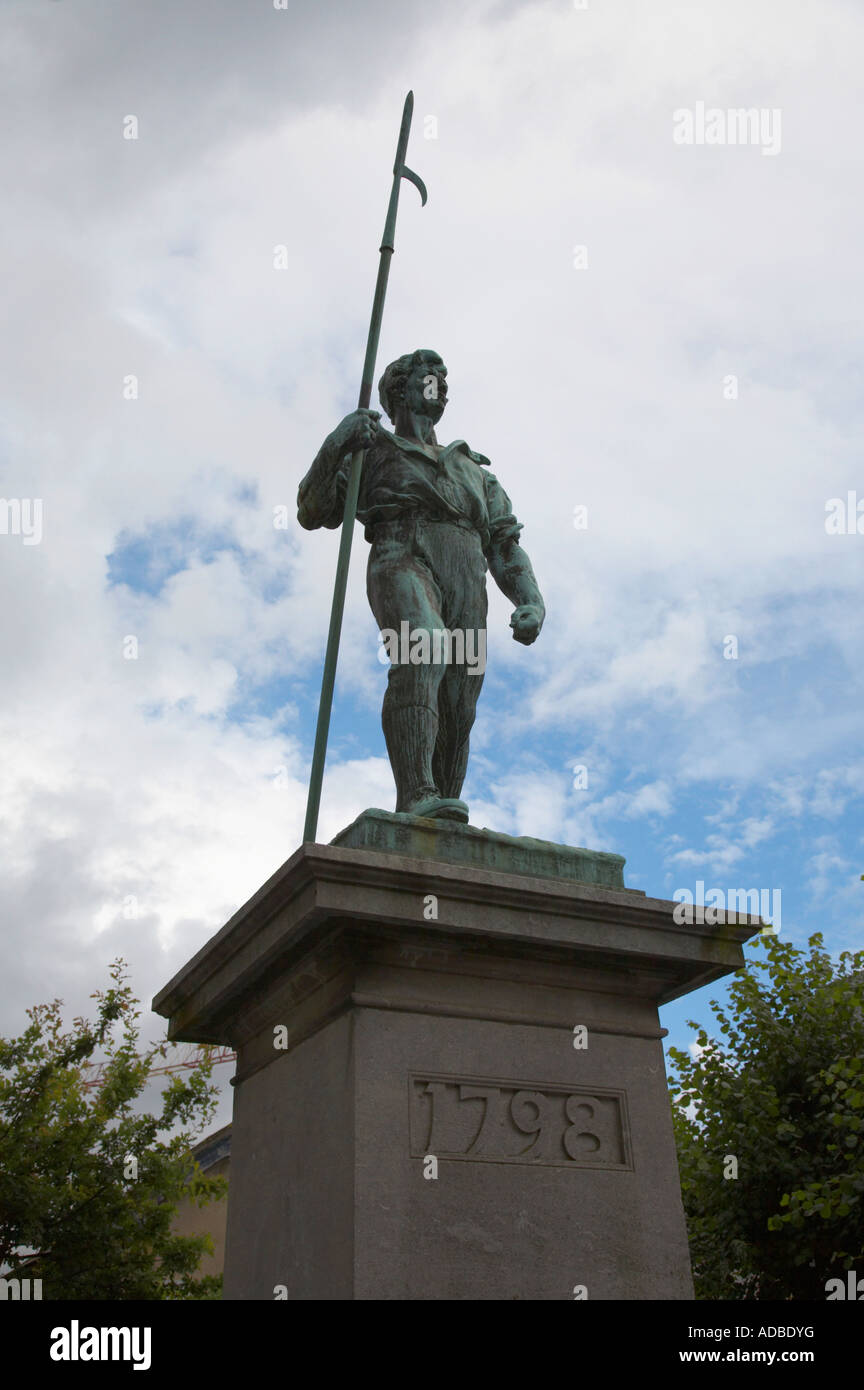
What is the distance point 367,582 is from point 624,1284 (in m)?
3.43

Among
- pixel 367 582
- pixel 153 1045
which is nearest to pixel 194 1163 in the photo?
pixel 153 1045

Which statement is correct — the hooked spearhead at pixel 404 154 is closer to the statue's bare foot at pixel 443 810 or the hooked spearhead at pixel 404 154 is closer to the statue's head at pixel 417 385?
the statue's head at pixel 417 385

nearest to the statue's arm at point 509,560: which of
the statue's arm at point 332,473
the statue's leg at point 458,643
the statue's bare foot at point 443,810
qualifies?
the statue's leg at point 458,643

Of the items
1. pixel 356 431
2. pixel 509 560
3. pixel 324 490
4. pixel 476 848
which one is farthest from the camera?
pixel 509 560

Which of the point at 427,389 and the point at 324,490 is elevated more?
the point at 427,389

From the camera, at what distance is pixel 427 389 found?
6609mm

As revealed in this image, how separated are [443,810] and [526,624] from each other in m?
1.34

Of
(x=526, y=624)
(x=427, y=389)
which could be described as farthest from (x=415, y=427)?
(x=526, y=624)

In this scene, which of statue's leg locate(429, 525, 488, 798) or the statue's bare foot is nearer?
the statue's bare foot

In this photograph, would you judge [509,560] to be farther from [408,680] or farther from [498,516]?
[408,680]

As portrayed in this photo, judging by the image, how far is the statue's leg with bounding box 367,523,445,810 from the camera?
219 inches

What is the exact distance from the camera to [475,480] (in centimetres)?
647

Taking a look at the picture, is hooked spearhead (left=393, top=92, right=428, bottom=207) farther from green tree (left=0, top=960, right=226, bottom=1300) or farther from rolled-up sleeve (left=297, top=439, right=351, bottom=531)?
green tree (left=0, top=960, right=226, bottom=1300)

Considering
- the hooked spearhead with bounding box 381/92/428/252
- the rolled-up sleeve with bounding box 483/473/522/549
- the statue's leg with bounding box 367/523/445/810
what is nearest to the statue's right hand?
the statue's leg with bounding box 367/523/445/810
